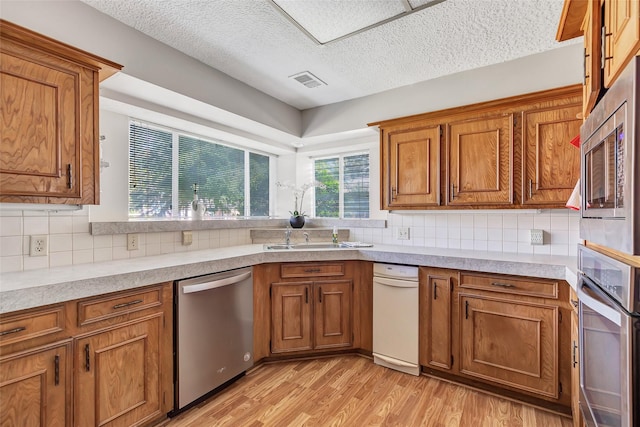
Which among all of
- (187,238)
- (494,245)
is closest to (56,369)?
(187,238)

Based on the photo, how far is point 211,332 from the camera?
2.05 m

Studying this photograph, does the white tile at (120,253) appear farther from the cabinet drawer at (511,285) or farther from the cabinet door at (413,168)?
the cabinet drawer at (511,285)

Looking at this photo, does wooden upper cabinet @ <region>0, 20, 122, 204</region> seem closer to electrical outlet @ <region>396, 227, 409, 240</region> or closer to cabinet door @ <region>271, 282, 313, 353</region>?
cabinet door @ <region>271, 282, 313, 353</region>

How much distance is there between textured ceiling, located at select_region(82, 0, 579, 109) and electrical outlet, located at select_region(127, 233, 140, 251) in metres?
1.34

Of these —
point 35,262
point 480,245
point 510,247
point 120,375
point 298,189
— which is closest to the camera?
point 120,375

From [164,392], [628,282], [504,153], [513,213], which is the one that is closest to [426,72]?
[504,153]

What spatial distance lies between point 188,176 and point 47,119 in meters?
1.39

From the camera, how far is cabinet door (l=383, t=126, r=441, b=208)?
257 centimetres

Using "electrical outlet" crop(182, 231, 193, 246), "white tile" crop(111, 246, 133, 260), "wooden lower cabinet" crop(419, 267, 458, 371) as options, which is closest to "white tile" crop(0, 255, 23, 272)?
"white tile" crop(111, 246, 133, 260)

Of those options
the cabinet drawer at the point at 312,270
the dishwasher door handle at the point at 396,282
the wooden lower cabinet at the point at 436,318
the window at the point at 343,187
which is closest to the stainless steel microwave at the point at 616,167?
the wooden lower cabinet at the point at 436,318

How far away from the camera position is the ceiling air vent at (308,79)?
2569mm

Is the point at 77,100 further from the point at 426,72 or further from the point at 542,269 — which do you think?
the point at 542,269

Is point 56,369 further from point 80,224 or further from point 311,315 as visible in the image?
point 311,315

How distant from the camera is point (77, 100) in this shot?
1613 mm
